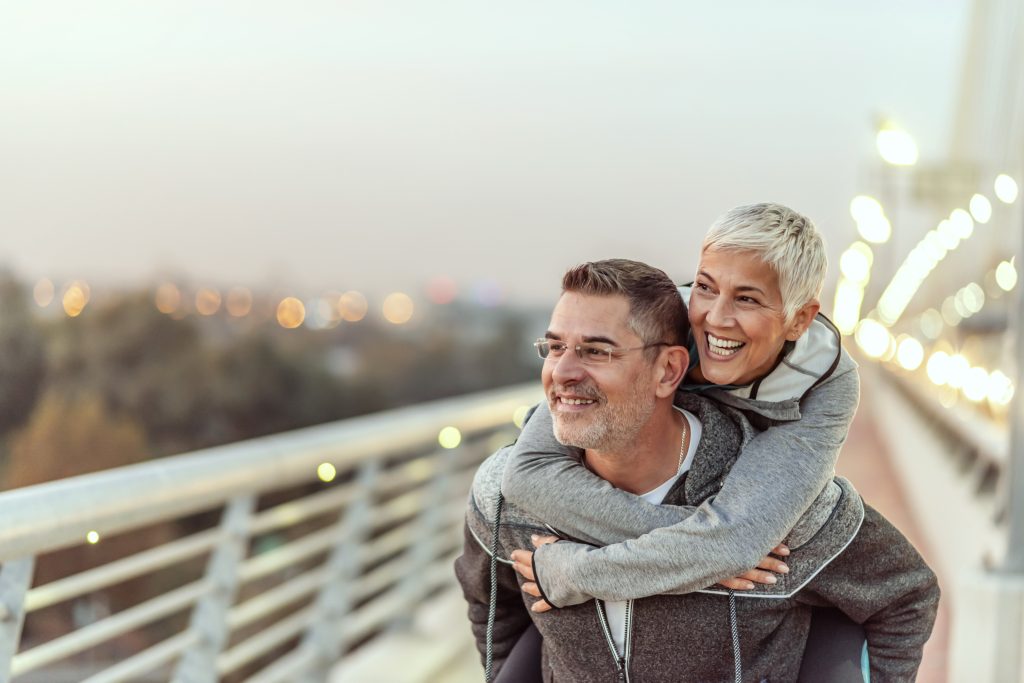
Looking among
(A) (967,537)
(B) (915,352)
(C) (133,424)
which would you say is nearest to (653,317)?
(A) (967,537)

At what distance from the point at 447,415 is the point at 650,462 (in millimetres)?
3741

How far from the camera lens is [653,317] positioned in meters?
2.24

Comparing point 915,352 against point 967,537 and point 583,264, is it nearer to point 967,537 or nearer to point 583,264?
point 967,537

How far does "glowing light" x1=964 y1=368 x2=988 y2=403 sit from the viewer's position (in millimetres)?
12258

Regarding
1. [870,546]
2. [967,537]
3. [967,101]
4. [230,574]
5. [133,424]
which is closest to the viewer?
[870,546]

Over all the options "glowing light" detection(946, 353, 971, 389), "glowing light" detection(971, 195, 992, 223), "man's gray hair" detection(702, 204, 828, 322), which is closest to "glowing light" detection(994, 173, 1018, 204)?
"glowing light" detection(971, 195, 992, 223)

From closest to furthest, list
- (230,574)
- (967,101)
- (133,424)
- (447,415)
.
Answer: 1. (230,574)
2. (447,415)
3. (133,424)
4. (967,101)

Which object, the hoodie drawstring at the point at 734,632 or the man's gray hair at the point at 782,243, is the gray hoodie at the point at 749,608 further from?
the man's gray hair at the point at 782,243

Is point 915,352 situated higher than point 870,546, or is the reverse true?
point 870,546

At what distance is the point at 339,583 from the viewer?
5109 millimetres

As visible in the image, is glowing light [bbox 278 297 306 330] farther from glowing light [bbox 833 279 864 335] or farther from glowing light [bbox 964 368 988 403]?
glowing light [bbox 964 368 988 403]

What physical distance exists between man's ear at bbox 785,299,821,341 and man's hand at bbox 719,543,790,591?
386mm

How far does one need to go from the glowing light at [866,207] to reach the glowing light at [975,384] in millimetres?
1980

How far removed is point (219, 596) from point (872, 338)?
133 feet
